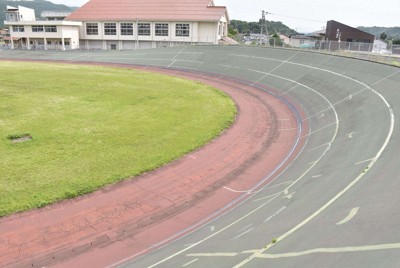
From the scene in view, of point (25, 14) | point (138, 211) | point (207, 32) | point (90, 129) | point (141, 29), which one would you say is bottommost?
point (138, 211)

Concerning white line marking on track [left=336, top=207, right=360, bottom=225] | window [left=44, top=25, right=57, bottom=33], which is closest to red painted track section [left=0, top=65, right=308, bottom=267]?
white line marking on track [left=336, top=207, right=360, bottom=225]

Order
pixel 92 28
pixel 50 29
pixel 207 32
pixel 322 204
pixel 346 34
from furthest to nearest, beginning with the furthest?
pixel 92 28
pixel 50 29
pixel 346 34
pixel 207 32
pixel 322 204

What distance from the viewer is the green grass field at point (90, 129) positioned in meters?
17.3

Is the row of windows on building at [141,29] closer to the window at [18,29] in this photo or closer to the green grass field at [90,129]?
the window at [18,29]

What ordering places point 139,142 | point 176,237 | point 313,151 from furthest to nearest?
point 139,142, point 313,151, point 176,237

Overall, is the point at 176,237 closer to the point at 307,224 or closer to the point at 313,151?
the point at 307,224

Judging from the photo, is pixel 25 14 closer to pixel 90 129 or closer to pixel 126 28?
pixel 126 28

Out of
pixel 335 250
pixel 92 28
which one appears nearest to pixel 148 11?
pixel 92 28

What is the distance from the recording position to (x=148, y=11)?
82188 mm

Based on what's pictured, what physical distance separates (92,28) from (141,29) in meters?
13.9

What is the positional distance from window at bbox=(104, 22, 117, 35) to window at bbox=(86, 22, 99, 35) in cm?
262

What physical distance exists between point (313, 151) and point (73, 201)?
13691 mm

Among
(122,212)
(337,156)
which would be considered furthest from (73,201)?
(337,156)

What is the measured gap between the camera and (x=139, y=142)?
22.9 meters
